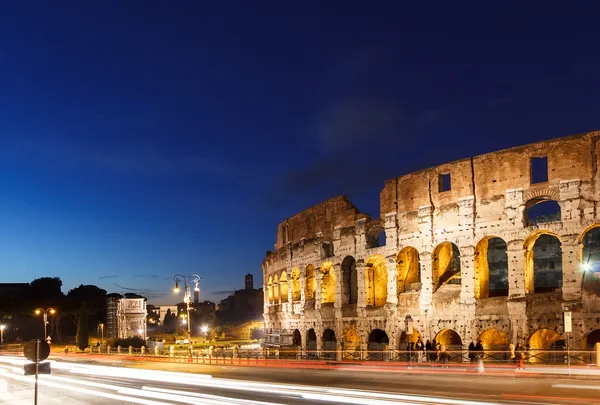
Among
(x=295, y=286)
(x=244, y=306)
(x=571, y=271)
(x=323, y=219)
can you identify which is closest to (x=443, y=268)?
(x=571, y=271)

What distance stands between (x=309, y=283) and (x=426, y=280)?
14591 mm

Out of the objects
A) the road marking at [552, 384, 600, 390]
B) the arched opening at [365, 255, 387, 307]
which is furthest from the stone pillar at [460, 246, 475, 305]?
the road marking at [552, 384, 600, 390]

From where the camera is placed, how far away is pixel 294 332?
161 ft

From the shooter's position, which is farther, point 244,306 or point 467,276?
point 244,306

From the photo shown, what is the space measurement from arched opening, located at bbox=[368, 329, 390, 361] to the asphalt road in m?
8.39


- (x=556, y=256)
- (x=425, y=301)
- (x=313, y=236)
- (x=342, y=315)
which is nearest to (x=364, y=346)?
(x=342, y=315)

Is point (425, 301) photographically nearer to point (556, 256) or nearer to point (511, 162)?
point (511, 162)

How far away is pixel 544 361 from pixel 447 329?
280 inches

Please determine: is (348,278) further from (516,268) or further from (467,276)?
(516,268)

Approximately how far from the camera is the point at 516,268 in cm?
3091

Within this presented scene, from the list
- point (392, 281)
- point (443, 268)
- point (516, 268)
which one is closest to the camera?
point (516, 268)

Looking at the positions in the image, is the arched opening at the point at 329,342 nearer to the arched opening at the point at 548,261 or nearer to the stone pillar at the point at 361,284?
the stone pillar at the point at 361,284

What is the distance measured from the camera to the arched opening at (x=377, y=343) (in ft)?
115

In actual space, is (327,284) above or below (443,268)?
below
